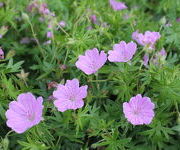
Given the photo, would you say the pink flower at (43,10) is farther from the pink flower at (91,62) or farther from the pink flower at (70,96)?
the pink flower at (70,96)

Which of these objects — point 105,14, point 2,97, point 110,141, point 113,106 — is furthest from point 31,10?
point 110,141

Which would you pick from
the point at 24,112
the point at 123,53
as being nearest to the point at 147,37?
the point at 123,53

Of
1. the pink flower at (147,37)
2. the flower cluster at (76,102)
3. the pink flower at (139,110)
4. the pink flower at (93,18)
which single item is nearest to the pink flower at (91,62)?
the flower cluster at (76,102)

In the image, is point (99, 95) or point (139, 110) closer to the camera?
point (139, 110)

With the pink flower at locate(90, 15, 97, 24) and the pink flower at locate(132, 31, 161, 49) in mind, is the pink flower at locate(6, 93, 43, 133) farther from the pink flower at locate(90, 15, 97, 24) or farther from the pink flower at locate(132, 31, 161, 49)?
the pink flower at locate(90, 15, 97, 24)

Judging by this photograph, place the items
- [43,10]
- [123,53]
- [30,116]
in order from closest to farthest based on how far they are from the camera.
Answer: [30,116] → [123,53] → [43,10]

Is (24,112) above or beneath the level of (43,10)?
beneath

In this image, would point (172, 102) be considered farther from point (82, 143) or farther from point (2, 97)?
point (2, 97)

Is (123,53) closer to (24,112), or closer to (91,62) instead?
(91,62)
